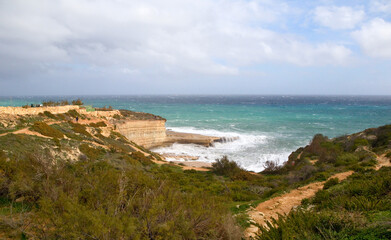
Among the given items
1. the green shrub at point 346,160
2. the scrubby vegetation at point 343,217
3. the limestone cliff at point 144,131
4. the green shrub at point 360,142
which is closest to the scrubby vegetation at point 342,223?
the scrubby vegetation at point 343,217

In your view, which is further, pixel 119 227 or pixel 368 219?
pixel 368 219

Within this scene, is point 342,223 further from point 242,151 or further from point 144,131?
point 144,131

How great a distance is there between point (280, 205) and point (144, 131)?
3115 cm

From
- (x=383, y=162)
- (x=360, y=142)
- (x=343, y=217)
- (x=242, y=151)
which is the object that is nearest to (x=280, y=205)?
(x=343, y=217)

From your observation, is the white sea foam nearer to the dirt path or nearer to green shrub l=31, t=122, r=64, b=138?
the dirt path

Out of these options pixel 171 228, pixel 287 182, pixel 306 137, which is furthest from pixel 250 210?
pixel 306 137

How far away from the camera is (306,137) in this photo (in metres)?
41.0

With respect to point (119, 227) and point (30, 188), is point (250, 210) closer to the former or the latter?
point (119, 227)

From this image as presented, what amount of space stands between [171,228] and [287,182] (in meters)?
12.6

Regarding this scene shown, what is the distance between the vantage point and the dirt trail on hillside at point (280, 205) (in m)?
7.41

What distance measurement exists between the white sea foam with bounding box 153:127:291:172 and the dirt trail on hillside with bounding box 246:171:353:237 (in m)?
14.7

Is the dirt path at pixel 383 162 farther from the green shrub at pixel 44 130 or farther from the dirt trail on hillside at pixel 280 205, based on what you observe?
the green shrub at pixel 44 130

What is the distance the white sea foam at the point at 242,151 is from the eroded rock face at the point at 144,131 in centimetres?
227

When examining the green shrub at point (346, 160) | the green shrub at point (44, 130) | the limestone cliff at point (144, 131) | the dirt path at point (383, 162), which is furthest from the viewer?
the limestone cliff at point (144, 131)
